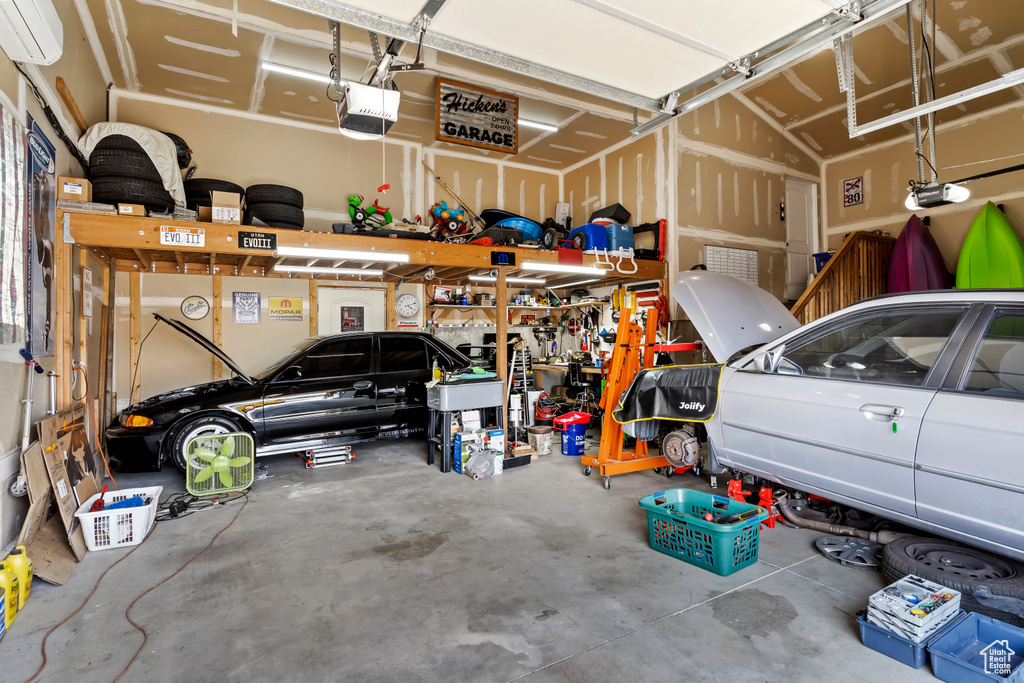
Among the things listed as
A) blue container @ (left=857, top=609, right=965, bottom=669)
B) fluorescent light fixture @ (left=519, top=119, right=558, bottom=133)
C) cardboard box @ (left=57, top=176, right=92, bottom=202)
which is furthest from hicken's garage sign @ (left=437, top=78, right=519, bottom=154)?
blue container @ (left=857, top=609, right=965, bottom=669)

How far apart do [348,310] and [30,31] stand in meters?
4.68

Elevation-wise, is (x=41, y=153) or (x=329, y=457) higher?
(x=41, y=153)

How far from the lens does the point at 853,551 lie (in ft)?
9.23

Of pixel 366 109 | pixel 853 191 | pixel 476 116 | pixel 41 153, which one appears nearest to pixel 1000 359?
pixel 366 109

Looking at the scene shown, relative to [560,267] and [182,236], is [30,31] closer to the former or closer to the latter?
[182,236]

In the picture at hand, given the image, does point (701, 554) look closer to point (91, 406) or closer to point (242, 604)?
point (242, 604)

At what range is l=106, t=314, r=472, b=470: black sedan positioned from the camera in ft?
14.2

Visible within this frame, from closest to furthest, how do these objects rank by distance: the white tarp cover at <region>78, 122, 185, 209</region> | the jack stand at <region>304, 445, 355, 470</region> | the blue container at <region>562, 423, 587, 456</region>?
1. the white tarp cover at <region>78, 122, 185, 209</region>
2. the jack stand at <region>304, 445, 355, 470</region>
3. the blue container at <region>562, 423, 587, 456</region>

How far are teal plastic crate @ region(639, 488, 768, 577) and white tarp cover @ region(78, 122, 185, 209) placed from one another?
187 inches

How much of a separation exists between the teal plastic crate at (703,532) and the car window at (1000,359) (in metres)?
1.22

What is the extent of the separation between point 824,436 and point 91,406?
581cm

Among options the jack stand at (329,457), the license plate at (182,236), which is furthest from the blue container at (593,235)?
the license plate at (182,236)

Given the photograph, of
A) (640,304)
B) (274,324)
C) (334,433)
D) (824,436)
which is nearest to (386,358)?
(334,433)

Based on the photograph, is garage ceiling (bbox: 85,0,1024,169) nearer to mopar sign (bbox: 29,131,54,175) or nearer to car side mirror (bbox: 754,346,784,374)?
mopar sign (bbox: 29,131,54,175)
